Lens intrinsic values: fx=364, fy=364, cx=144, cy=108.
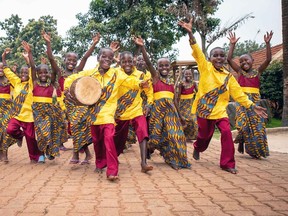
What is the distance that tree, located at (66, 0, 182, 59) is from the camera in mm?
20547

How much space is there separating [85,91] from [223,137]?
223 centimetres

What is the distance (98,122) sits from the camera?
5.30 metres

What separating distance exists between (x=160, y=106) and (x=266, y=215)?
3.22 m

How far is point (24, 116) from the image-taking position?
22.4 feet

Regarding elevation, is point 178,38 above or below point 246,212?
above

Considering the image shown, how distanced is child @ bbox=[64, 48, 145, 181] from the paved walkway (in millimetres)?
291

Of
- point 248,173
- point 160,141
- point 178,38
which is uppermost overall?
point 178,38

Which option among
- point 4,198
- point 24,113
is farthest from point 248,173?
point 24,113

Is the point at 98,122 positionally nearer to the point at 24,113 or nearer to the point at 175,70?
the point at 24,113

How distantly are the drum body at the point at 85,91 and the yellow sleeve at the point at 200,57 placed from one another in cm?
166

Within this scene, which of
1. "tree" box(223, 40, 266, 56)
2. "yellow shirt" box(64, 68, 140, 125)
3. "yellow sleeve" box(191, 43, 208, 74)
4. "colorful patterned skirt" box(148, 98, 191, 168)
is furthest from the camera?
"tree" box(223, 40, 266, 56)

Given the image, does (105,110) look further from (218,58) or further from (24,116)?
(24,116)

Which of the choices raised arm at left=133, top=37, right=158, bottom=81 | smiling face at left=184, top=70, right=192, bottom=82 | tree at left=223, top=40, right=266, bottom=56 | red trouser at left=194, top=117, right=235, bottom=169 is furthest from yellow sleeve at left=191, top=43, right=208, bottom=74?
tree at left=223, top=40, right=266, bottom=56

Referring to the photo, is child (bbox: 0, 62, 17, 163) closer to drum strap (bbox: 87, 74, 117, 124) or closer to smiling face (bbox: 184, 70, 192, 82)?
drum strap (bbox: 87, 74, 117, 124)
